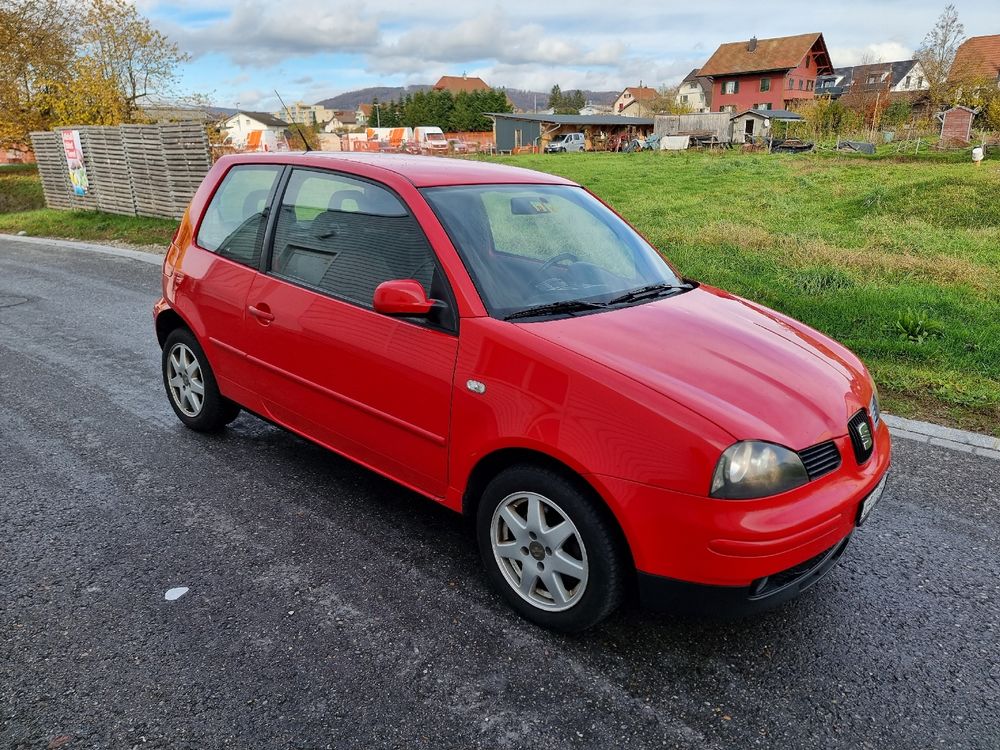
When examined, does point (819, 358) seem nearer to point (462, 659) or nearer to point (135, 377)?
point (462, 659)

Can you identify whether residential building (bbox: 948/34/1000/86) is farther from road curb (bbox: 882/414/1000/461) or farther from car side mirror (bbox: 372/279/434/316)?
car side mirror (bbox: 372/279/434/316)

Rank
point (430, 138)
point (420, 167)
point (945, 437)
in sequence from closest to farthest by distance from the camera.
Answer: point (420, 167), point (945, 437), point (430, 138)

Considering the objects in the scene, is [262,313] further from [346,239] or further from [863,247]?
[863,247]

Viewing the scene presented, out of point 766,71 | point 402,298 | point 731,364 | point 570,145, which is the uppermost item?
point 766,71

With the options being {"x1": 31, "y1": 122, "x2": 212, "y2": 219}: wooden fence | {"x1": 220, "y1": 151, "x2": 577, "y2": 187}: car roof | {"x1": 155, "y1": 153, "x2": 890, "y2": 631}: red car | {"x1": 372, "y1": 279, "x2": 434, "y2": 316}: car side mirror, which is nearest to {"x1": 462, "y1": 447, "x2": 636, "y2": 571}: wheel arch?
{"x1": 155, "y1": 153, "x2": 890, "y2": 631}: red car

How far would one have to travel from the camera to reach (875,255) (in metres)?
9.20

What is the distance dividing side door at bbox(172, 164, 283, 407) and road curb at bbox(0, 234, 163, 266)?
26.2 feet

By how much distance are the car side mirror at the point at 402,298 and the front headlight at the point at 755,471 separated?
51.2 inches

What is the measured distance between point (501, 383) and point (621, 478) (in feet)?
1.95

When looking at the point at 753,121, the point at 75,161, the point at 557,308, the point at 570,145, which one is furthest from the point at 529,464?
the point at 570,145

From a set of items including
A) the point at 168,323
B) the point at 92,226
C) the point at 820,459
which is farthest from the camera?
the point at 92,226

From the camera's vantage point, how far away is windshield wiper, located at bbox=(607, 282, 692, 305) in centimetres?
324

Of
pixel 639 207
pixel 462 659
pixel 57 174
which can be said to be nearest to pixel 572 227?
pixel 462 659

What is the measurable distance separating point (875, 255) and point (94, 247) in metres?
13.3
